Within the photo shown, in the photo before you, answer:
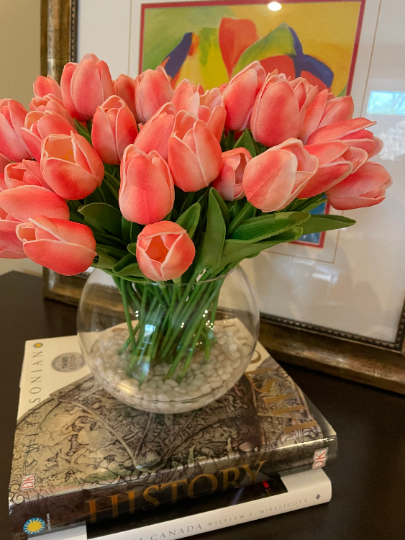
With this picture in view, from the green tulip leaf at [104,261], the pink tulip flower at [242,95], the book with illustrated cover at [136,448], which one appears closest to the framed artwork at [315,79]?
the book with illustrated cover at [136,448]

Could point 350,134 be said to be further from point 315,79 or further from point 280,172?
point 315,79

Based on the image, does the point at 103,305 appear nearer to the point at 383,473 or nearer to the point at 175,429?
the point at 175,429

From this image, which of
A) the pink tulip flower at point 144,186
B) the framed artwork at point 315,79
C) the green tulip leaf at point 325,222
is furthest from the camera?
the framed artwork at point 315,79

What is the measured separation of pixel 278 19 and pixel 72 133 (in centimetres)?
39

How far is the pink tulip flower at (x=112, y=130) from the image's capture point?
30cm

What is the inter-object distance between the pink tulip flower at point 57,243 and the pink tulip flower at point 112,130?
0.24 ft

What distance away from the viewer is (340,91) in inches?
20.6

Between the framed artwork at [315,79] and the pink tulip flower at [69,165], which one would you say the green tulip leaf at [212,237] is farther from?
the framed artwork at [315,79]

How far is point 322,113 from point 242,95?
2.6 inches

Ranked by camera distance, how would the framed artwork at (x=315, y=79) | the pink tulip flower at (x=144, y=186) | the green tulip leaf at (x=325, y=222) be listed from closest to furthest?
1. the pink tulip flower at (x=144, y=186)
2. the green tulip leaf at (x=325, y=222)
3. the framed artwork at (x=315, y=79)

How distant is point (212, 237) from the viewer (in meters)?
0.32

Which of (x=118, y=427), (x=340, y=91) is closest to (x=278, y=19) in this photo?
(x=340, y=91)

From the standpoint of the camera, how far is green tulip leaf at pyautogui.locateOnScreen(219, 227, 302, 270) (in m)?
0.30

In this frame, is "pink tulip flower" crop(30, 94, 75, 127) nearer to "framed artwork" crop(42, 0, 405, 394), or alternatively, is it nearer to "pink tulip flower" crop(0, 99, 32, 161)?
"pink tulip flower" crop(0, 99, 32, 161)
